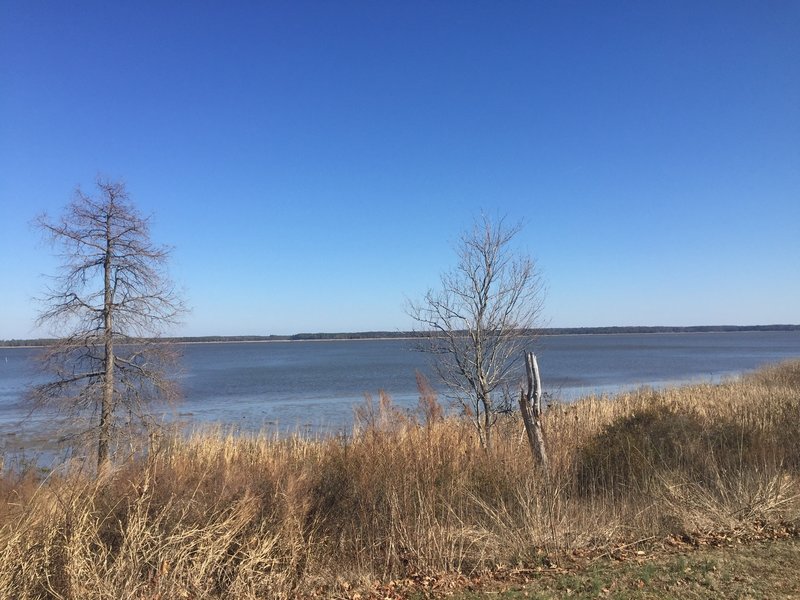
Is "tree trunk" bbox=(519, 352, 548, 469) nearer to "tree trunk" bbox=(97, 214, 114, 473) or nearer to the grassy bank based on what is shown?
the grassy bank

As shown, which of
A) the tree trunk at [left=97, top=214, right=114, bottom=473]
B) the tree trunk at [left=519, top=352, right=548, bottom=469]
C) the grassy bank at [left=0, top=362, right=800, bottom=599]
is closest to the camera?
the grassy bank at [left=0, top=362, right=800, bottom=599]

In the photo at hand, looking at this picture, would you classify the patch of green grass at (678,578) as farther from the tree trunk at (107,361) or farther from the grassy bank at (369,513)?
the tree trunk at (107,361)

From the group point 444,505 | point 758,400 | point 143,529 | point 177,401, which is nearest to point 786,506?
point 444,505

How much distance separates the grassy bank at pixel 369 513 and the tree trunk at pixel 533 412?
33 cm

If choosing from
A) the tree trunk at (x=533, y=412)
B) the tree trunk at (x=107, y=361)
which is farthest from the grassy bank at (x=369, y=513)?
the tree trunk at (x=107, y=361)

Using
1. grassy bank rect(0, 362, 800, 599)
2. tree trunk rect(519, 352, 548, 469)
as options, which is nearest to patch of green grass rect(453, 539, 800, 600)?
grassy bank rect(0, 362, 800, 599)

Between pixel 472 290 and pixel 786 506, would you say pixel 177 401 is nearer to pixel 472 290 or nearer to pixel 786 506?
pixel 472 290

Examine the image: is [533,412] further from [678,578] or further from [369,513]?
[678,578]

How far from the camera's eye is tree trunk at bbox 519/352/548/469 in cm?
799

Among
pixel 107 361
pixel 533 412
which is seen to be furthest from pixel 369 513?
pixel 107 361

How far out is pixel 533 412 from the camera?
26.8 ft

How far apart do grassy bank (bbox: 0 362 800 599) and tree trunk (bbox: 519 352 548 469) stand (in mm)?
332

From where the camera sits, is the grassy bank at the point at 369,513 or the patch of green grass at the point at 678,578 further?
the grassy bank at the point at 369,513

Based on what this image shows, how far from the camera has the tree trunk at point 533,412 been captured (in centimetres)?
799
